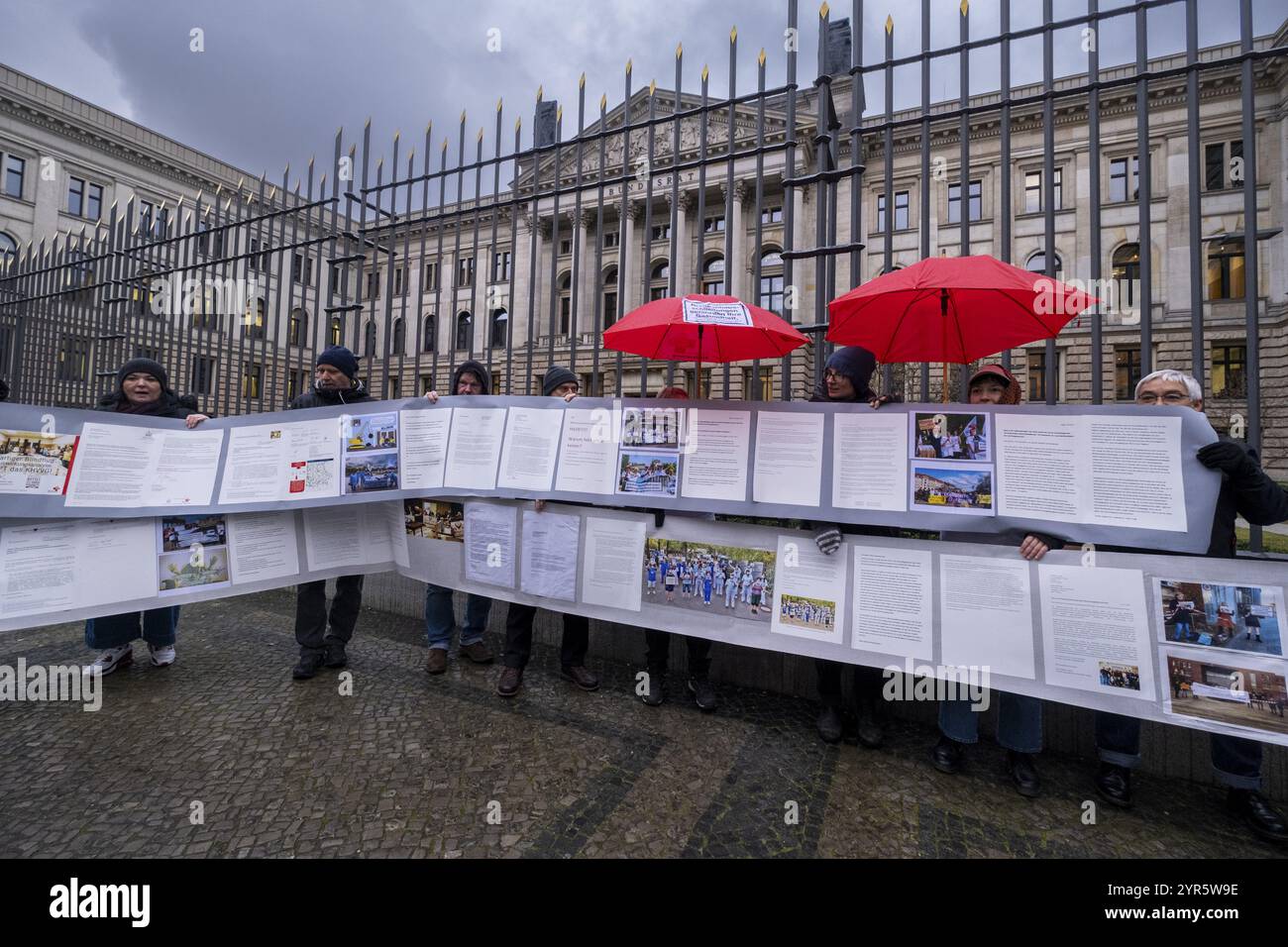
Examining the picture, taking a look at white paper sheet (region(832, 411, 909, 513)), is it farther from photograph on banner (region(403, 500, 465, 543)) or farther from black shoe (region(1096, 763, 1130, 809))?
photograph on banner (region(403, 500, 465, 543))

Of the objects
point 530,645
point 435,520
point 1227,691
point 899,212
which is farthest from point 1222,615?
point 899,212

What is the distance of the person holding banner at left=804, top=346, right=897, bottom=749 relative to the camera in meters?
3.43

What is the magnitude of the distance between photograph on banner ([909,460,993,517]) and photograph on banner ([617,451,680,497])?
1387 mm

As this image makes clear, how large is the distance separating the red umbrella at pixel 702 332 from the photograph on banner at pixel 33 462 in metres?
3.46

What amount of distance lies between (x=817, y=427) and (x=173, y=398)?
15.2 ft

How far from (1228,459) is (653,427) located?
2885 millimetres

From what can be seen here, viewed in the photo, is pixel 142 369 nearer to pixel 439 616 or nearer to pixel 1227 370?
pixel 439 616

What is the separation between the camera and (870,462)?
3191 millimetres

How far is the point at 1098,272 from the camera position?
11.1 ft

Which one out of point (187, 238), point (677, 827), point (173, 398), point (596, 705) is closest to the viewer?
point (677, 827)
